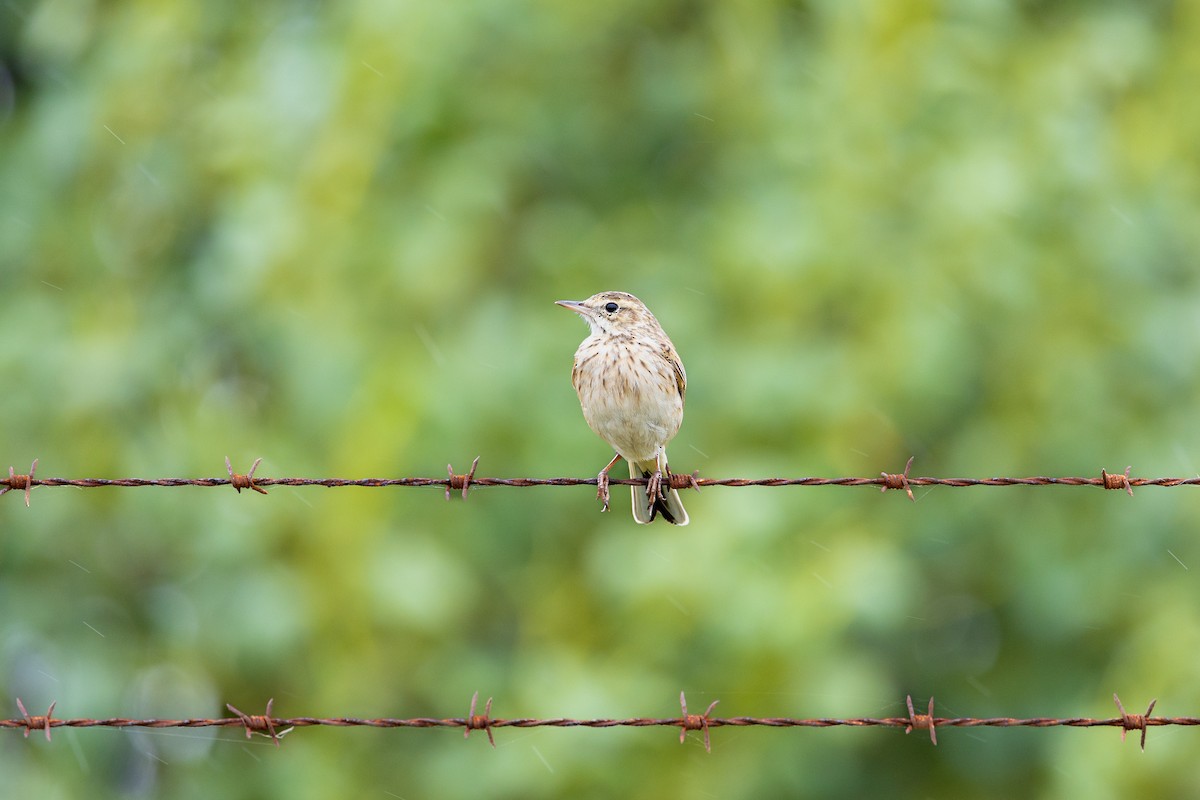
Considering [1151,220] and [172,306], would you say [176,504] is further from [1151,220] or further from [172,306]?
[1151,220]

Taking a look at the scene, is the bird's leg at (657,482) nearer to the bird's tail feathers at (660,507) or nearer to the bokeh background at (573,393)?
the bird's tail feathers at (660,507)

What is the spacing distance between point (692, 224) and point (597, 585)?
258 centimetres

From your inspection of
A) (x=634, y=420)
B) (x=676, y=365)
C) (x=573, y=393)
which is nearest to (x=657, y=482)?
(x=634, y=420)

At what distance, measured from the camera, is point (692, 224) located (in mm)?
8922

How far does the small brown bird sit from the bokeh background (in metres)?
0.87

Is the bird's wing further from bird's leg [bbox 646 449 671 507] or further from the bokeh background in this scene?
the bokeh background

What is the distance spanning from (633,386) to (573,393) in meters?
2.21

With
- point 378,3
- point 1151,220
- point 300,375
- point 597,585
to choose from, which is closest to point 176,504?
point 300,375

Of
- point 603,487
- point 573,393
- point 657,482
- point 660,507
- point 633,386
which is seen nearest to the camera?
point 603,487

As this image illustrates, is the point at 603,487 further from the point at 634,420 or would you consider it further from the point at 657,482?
the point at 634,420

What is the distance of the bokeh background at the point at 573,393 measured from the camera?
21.7 ft

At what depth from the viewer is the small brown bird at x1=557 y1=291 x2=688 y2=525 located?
219 inches

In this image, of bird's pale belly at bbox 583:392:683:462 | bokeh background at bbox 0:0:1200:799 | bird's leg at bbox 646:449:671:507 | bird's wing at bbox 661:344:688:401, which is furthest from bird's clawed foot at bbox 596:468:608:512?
bokeh background at bbox 0:0:1200:799

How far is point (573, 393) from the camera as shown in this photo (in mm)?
7754
